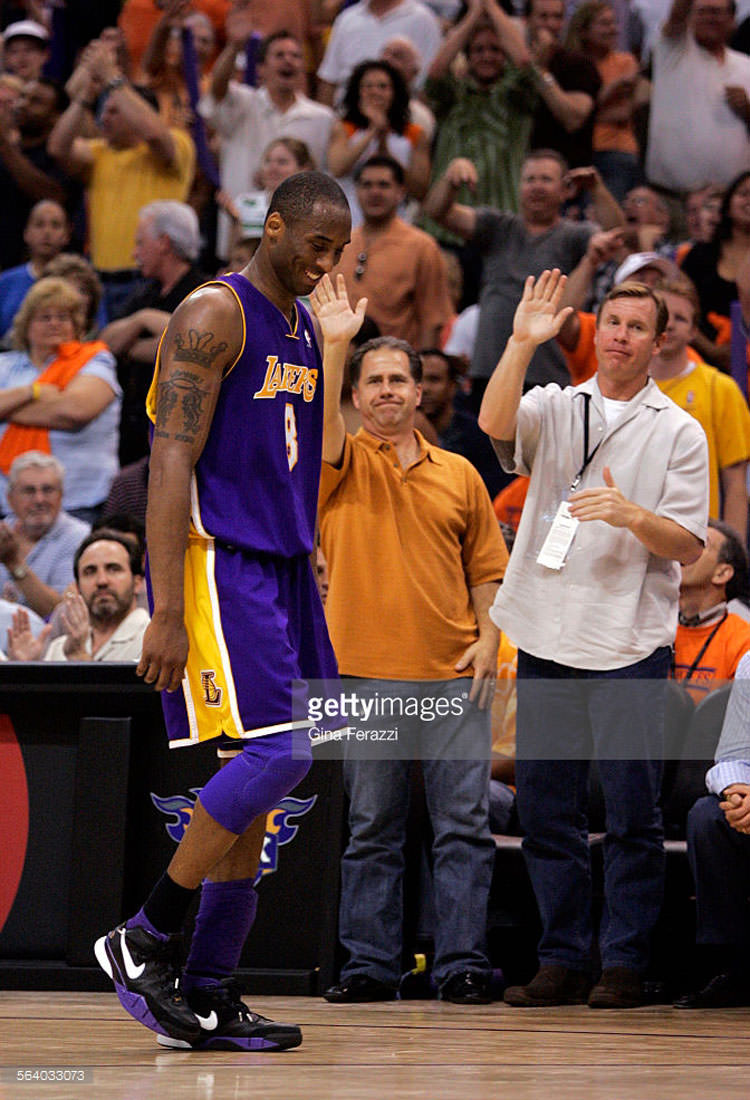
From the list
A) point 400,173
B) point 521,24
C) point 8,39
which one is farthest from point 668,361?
point 8,39

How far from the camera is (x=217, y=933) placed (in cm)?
387

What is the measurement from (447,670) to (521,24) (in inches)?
245

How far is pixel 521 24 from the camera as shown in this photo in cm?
1009

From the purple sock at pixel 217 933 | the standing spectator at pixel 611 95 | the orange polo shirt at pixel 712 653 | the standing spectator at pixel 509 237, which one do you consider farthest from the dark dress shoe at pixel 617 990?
the standing spectator at pixel 611 95

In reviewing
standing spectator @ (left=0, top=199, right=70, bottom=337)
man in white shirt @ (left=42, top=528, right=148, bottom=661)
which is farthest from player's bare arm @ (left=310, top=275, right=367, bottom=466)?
standing spectator @ (left=0, top=199, right=70, bottom=337)

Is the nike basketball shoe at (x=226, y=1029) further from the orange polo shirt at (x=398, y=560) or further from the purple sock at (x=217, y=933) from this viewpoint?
the orange polo shirt at (x=398, y=560)

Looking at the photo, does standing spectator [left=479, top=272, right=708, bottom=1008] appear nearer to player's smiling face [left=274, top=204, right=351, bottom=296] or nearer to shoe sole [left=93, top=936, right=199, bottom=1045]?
player's smiling face [left=274, top=204, right=351, bottom=296]

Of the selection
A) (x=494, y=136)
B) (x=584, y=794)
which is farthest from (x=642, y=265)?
(x=584, y=794)

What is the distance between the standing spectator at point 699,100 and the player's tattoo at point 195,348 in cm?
624

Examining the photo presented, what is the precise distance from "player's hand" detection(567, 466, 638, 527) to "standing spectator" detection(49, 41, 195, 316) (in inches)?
212

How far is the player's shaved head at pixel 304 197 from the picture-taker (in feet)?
12.6

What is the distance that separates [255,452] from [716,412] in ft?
10.9

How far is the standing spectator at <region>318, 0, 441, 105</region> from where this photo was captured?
9.92 metres

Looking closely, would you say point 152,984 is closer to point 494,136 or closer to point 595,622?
point 595,622
